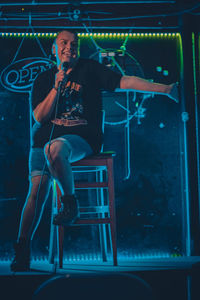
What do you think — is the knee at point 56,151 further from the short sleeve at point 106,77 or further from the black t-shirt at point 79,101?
the short sleeve at point 106,77

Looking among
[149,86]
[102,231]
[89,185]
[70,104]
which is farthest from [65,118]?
[102,231]

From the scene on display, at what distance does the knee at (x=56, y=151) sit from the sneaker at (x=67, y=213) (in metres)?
0.26

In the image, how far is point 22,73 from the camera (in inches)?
140

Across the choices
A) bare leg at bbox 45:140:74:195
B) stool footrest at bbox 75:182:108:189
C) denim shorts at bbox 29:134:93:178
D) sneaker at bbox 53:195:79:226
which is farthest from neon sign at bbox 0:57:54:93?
sneaker at bbox 53:195:79:226

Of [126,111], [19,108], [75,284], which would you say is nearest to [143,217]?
[126,111]

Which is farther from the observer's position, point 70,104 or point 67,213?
point 70,104

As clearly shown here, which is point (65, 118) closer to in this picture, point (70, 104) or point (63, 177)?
point (70, 104)

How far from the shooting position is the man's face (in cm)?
274

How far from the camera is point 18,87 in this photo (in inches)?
139

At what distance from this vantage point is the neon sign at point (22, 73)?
11.6ft

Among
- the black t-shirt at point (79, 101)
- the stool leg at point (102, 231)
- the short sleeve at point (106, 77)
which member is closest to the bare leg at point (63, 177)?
the black t-shirt at point (79, 101)

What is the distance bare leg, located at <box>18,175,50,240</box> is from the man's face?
3.02ft

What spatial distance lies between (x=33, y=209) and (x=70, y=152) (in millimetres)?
438

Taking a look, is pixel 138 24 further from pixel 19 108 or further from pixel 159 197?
pixel 159 197
